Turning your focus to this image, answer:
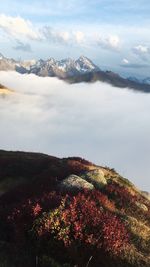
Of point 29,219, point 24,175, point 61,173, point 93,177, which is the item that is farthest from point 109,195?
point 24,175

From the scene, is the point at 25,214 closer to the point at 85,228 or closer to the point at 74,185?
the point at 85,228

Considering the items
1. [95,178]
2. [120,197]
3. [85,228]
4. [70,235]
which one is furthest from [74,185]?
[70,235]

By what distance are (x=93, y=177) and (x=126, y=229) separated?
25.5 feet

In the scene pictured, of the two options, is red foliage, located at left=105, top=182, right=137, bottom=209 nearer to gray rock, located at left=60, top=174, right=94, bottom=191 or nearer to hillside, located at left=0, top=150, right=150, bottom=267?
gray rock, located at left=60, top=174, right=94, bottom=191

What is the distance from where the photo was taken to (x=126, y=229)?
56.0 ft

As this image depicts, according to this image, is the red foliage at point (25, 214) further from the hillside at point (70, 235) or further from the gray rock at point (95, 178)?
the gray rock at point (95, 178)

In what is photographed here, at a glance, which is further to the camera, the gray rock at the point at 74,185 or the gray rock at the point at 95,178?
the gray rock at the point at 95,178

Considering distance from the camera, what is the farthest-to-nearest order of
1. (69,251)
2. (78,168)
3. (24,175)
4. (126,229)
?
(24,175)
(78,168)
(126,229)
(69,251)

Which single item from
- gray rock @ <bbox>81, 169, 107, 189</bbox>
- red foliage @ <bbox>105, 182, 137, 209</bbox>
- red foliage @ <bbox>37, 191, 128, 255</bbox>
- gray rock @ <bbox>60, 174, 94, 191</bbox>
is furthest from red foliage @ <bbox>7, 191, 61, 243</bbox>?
gray rock @ <bbox>81, 169, 107, 189</bbox>

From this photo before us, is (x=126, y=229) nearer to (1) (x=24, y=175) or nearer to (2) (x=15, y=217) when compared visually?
(2) (x=15, y=217)

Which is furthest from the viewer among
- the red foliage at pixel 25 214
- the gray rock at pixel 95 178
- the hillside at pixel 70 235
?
the gray rock at pixel 95 178

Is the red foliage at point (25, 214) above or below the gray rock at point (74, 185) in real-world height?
above

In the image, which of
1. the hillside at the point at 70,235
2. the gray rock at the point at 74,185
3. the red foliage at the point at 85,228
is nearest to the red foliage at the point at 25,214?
the hillside at the point at 70,235

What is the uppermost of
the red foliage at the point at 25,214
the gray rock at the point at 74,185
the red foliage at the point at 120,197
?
the red foliage at the point at 25,214
